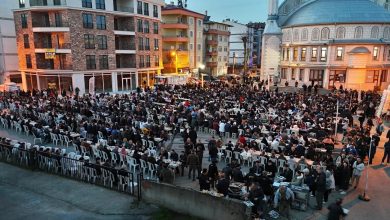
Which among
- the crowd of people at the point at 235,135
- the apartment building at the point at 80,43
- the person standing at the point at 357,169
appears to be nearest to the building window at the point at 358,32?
the crowd of people at the point at 235,135

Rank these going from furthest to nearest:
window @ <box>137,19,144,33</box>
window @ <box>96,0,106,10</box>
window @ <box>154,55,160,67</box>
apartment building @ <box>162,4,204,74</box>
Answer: apartment building @ <box>162,4,204,74</box> → window @ <box>154,55,160,67</box> → window @ <box>137,19,144,33</box> → window @ <box>96,0,106,10</box>

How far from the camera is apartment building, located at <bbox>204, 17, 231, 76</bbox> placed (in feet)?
238

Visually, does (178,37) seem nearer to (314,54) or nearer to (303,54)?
(303,54)

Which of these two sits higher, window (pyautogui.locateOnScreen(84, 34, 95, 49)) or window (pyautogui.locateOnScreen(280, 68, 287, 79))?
window (pyautogui.locateOnScreen(84, 34, 95, 49))

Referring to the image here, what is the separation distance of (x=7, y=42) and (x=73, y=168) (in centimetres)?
4348

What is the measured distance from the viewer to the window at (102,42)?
4141 cm

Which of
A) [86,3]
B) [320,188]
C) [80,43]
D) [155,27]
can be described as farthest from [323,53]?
[320,188]

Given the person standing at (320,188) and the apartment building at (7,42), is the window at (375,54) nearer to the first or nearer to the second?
the person standing at (320,188)

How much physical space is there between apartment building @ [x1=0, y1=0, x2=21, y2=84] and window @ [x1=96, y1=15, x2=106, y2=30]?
15.7 meters

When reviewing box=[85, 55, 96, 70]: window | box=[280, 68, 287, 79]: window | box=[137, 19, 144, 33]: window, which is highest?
box=[137, 19, 144, 33]: window

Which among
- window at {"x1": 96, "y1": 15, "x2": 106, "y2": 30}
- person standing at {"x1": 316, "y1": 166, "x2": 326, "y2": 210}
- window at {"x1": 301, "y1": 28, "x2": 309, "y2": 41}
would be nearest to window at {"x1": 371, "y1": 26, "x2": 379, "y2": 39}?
window at {"x1": 301, "y1": 28, "x2": 309, "y2": 41}

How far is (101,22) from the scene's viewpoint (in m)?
41.5

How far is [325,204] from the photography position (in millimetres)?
11531

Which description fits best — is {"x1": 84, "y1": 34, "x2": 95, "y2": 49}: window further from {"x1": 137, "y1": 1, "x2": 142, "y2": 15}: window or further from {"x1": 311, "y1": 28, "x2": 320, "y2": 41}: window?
{"x1": 311, "y1": 28, "x2": 320, "y2": 41}: window
